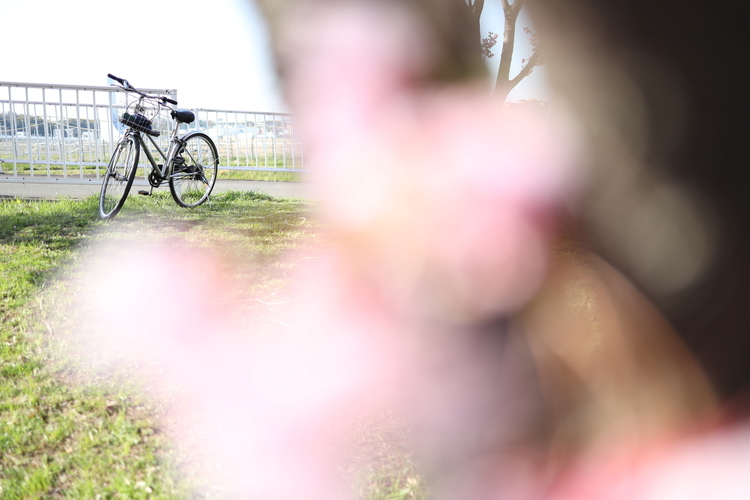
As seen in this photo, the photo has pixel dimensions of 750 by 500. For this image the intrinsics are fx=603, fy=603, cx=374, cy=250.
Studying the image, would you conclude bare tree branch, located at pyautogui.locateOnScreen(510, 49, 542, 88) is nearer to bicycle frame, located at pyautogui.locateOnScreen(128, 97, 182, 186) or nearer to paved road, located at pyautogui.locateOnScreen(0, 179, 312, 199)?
bicycle frame, located at pyautogui.locateOnScreen(128, 97, 182, 186)

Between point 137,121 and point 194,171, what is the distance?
88cm

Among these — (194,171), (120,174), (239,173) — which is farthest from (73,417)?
(239,173)

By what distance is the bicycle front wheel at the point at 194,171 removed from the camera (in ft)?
16.2

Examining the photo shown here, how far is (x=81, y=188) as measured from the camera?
6.23m

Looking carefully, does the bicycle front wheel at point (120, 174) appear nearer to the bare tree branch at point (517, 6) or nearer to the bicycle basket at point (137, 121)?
the bicycle basket at point (137, 121)

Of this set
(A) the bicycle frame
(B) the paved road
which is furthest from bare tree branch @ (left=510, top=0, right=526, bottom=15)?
(B) the paved road

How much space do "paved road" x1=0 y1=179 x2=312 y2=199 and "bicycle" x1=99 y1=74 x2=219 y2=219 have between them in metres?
1.02

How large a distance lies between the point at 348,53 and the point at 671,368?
114cm

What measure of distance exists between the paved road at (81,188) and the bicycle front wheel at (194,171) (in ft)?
3.21

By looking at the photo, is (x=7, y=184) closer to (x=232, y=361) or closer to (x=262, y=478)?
(x=232, y=361)

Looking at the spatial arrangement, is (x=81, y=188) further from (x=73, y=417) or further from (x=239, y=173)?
(x=73, y=417)

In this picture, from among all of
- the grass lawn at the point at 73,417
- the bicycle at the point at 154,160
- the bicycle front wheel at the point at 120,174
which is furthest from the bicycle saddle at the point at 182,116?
the grass lawn at the point at 73,417

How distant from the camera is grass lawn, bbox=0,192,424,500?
130 cm

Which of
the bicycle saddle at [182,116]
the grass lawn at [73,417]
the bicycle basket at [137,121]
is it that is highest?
the bicycle saddle at [182,116]
